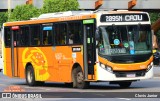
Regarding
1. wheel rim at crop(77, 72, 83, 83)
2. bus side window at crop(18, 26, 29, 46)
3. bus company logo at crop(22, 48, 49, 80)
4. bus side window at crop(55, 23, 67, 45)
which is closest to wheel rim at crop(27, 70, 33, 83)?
bus company logo at crop(22, 48, 49, 80)

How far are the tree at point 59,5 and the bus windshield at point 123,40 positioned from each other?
33.3 meters

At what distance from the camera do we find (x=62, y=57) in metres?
24.8

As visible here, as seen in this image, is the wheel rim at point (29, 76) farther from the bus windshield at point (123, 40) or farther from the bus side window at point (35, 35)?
the bus windshield at point (123, 40)

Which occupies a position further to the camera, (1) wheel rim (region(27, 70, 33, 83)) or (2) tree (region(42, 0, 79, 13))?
(2) tree (region(42, 0, 79, 13))

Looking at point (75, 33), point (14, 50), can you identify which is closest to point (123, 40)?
point (75, 33)

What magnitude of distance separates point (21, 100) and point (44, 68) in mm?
8312

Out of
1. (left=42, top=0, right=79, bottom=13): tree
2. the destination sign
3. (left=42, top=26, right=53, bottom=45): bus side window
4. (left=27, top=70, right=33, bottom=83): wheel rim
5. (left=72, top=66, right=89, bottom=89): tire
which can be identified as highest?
the destination sign

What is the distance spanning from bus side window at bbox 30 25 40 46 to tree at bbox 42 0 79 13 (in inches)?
1146

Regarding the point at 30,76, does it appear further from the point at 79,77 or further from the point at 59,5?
the point at 59,5

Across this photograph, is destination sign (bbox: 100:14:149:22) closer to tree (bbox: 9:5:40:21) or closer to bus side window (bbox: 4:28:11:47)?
bus side window (bbox: 4:28:11:47)

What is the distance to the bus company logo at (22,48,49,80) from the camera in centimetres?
2622

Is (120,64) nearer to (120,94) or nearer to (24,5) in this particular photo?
(120,94)

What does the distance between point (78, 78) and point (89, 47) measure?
1.41 meters

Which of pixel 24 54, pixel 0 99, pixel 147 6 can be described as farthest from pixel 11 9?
pixel 0 99
